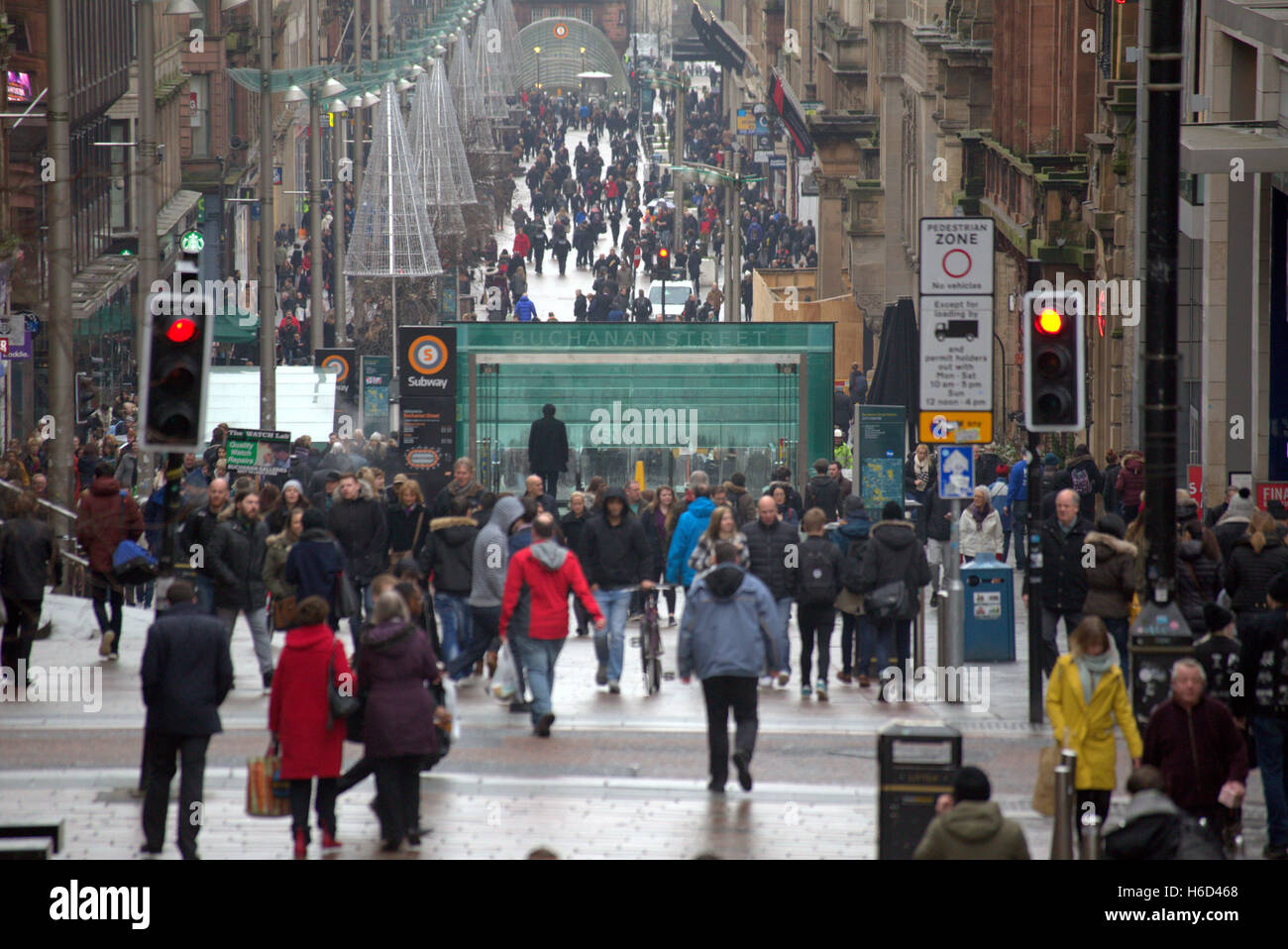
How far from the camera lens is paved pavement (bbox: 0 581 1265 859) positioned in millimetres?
12625

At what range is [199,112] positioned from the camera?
62.4 m

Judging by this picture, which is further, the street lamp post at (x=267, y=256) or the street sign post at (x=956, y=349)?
the street lamp post at (x=267, y=256)

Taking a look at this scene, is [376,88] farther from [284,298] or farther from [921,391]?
[921,391]

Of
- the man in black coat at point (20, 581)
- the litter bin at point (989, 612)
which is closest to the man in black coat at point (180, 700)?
the man in black coat at point (20, 581)

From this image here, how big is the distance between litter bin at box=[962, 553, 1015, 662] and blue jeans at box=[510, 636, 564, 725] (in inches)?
178

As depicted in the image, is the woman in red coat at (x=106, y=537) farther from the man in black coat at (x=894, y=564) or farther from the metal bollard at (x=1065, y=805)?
the metal bollard at (x=1065, y=805)

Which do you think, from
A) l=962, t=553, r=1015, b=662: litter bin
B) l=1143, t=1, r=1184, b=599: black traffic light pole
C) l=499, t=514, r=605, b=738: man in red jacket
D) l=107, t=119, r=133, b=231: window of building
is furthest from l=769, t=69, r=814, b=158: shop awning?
l=1143, t=1, r=1184, b=599: black traffic light pole

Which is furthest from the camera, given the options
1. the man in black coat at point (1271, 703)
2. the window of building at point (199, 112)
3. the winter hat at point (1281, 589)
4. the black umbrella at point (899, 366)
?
the window of building at point (199, 112)

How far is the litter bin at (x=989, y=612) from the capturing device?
18.6m

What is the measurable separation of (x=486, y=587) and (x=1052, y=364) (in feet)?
15.9

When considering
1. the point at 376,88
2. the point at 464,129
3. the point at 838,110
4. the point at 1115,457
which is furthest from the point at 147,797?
the point at 464,129

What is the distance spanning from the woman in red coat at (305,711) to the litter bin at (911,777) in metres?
2.90

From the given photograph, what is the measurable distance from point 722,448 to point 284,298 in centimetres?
3316

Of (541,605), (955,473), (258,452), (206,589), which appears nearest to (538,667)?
(541,605)
